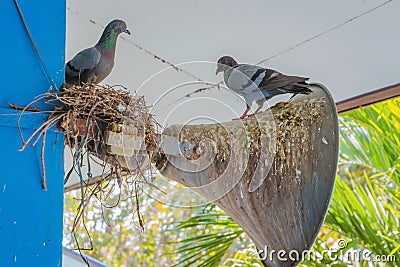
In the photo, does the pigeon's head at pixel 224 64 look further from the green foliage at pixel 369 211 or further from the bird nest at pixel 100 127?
the green foliage at pixel 369 211

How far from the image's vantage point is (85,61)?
1545 mm

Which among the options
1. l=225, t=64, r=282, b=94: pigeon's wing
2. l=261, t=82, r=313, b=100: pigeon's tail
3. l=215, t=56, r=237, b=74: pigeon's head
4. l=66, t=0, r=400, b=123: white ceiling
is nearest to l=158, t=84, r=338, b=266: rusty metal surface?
l=261, t=82, r=313, b=100: pigeon's tail

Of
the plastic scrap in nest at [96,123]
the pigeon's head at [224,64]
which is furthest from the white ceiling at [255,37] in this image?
the plastic scrap in nest at [96,123]

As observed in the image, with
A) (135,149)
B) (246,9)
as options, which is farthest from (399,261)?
(135,149)

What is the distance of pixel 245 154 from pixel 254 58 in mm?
1245

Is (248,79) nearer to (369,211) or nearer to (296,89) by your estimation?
(296,89)

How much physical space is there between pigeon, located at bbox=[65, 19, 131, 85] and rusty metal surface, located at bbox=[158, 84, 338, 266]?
1.58ft

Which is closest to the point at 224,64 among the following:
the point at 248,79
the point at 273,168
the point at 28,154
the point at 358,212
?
the point at 248,79

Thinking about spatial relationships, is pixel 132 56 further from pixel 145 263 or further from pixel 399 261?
pixel 145 263

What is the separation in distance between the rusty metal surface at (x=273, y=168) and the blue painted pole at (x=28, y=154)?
10.3 inches

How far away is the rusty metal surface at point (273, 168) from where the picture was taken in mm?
1033

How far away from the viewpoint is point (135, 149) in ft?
3.58

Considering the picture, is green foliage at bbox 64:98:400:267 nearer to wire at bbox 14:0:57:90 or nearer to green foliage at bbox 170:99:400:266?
green foliage at bbox 170:99:400:266

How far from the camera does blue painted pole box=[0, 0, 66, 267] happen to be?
979 millimetres
